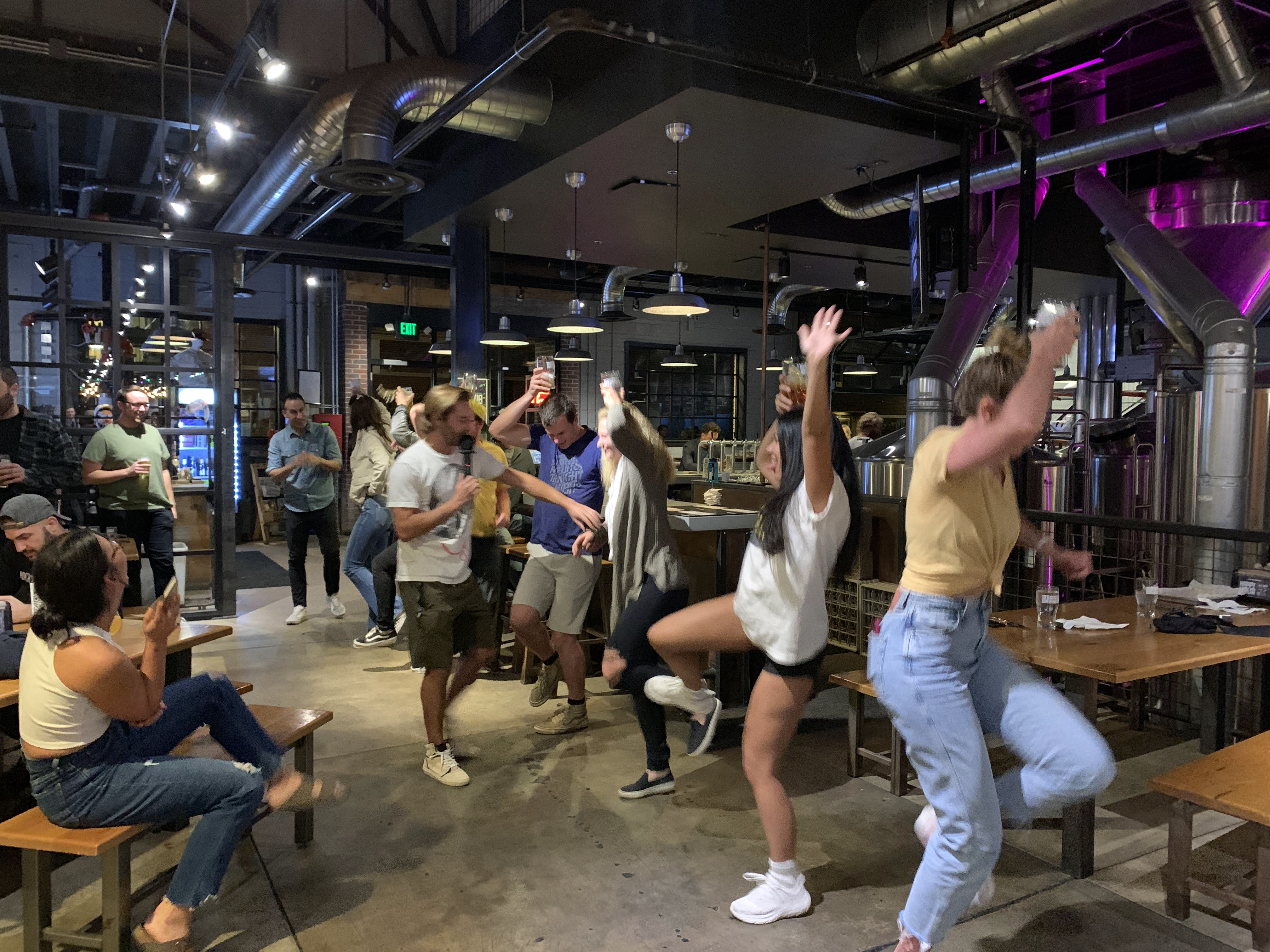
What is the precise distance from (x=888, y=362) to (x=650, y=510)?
631 inches

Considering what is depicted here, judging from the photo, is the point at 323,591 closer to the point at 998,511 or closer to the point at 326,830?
the point at 326,830

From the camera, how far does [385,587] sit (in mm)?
5824

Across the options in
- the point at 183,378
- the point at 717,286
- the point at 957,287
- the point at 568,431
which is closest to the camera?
the point at 568,431

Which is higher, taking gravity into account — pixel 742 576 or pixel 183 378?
pixel 183 378

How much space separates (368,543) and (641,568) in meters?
3.28

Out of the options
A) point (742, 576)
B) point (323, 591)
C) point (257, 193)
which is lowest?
point (323, 591)

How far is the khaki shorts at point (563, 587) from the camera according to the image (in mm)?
4082

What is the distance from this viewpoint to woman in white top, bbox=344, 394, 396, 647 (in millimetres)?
→ 5918

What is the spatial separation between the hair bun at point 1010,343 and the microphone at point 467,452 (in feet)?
6.64

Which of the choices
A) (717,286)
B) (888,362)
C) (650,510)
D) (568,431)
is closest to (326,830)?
(650,510)

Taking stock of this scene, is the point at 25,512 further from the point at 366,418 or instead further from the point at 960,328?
the point at 960,328

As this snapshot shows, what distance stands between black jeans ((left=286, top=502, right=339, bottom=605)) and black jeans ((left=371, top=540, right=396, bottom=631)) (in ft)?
2.14

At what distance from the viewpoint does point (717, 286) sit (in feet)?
46.3

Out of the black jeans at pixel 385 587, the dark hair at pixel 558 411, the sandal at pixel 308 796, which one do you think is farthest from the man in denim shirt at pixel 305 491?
the sandal at pixel 308 796
